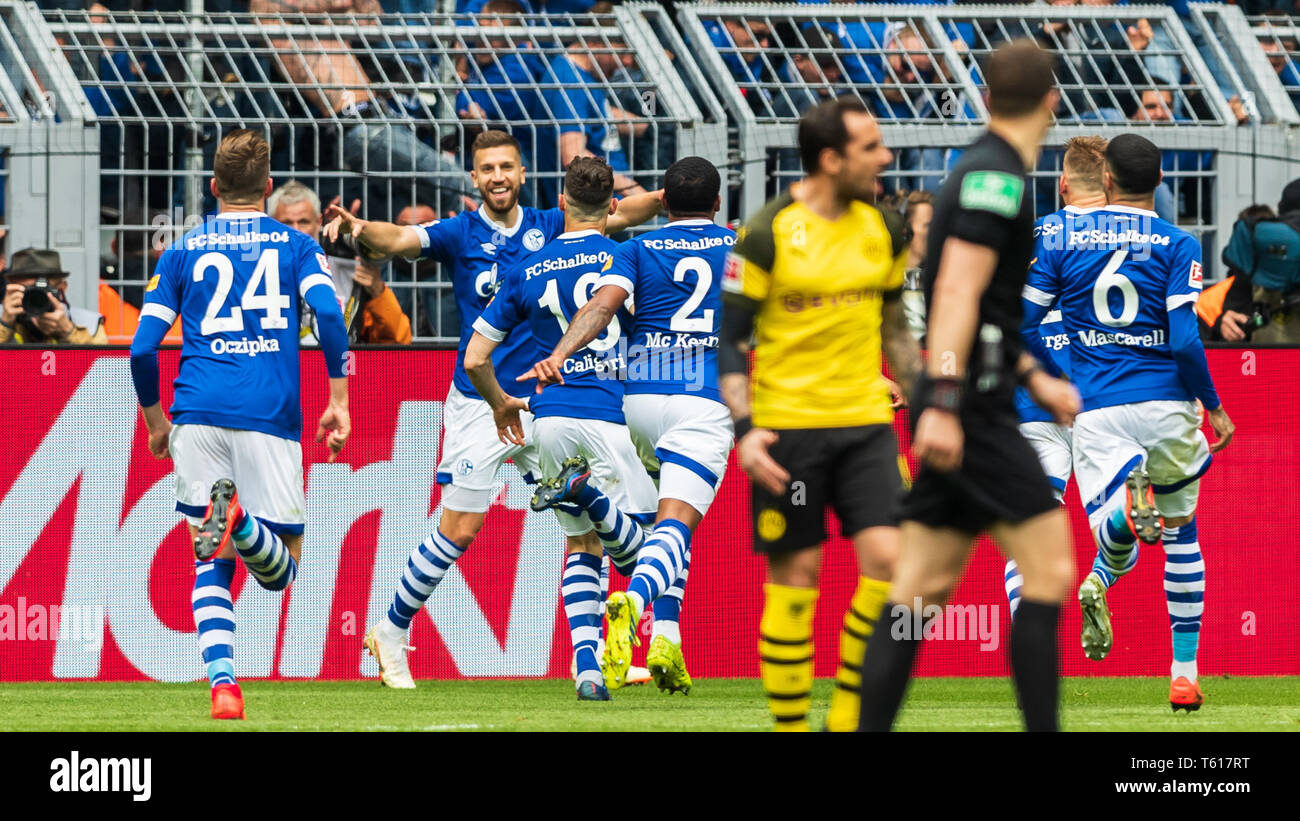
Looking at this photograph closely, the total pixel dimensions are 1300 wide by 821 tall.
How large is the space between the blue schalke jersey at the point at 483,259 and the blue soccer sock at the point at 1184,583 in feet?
9.63

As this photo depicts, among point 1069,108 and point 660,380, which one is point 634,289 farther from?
point 1069,108

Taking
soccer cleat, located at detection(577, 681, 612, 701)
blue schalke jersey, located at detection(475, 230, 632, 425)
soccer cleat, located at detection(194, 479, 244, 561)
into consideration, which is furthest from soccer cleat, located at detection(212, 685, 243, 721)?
blue schalke jersey, located at detection(475, 230, 632, 425)

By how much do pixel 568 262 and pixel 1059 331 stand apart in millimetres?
2235

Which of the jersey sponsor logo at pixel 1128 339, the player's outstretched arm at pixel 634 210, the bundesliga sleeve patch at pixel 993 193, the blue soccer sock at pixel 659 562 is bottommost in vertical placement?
the blue soccer sock at pixel 659 562

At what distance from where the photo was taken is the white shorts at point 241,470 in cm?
793

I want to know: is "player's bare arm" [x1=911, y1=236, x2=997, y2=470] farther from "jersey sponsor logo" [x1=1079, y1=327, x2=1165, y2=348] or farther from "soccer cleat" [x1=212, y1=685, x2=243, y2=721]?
"jersey sponsor logo" [x1=1079, y1=327, x2=1165, y2=348]

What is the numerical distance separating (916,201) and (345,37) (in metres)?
3.12

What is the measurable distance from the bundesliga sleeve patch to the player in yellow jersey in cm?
86

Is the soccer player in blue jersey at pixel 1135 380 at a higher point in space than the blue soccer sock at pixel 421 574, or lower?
higher

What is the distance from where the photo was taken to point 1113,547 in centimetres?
890

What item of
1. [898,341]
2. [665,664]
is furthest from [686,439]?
[898,341]

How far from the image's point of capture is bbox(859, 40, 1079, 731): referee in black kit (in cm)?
530

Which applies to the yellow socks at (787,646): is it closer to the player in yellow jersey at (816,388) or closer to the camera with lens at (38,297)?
the player in yellow jersey at (816,388)

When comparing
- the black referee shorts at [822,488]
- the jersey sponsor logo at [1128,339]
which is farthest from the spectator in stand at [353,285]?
the black referee shorts at [822,488]
